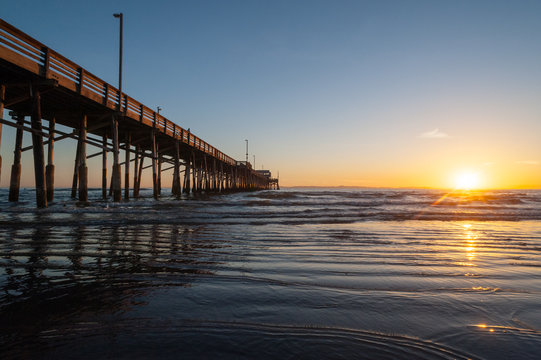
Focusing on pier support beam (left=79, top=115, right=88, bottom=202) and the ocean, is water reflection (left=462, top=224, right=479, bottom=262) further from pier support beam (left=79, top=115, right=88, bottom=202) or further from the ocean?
pier support beam (left=79, top=115, right=88, bottom=202)

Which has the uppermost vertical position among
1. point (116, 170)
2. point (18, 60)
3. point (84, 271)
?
point (18, 60)

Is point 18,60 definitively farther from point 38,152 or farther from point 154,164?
point 154,164

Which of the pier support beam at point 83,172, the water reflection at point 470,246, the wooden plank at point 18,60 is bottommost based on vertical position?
the water reflection at point 470,246

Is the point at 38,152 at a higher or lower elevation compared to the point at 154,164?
lower

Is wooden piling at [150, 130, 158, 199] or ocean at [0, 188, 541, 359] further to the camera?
wooden piling at [150, 130, 158, 199]

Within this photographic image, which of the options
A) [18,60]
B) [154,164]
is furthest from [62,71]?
[154,164]

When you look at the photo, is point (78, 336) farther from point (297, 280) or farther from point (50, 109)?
point (50, 109)

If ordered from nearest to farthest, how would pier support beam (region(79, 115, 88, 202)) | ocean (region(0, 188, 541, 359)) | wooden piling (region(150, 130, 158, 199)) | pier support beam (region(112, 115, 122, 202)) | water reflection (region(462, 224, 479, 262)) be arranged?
ocean (region(0, 188, 541, 359)) < water reflection (region(462, 224, 479, 262)) < pier support beam (region(79, 115, 88, 202)) < pier support beam (region(112, 115, 122, 202)) < wooden piling (region(150, 130, 158, 199))

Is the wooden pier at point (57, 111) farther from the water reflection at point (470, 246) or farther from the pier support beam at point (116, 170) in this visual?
the water reflection at point (470, 246)

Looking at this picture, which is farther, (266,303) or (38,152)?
(38,152)

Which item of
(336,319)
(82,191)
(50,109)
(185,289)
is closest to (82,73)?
(50,109)

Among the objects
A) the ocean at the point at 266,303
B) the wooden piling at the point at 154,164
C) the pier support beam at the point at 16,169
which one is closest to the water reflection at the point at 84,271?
the ocean at the point at 266,303

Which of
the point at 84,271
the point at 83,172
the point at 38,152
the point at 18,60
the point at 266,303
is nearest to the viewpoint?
the point at 266,303

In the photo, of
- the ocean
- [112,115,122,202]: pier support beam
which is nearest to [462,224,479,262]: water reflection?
the ocean
